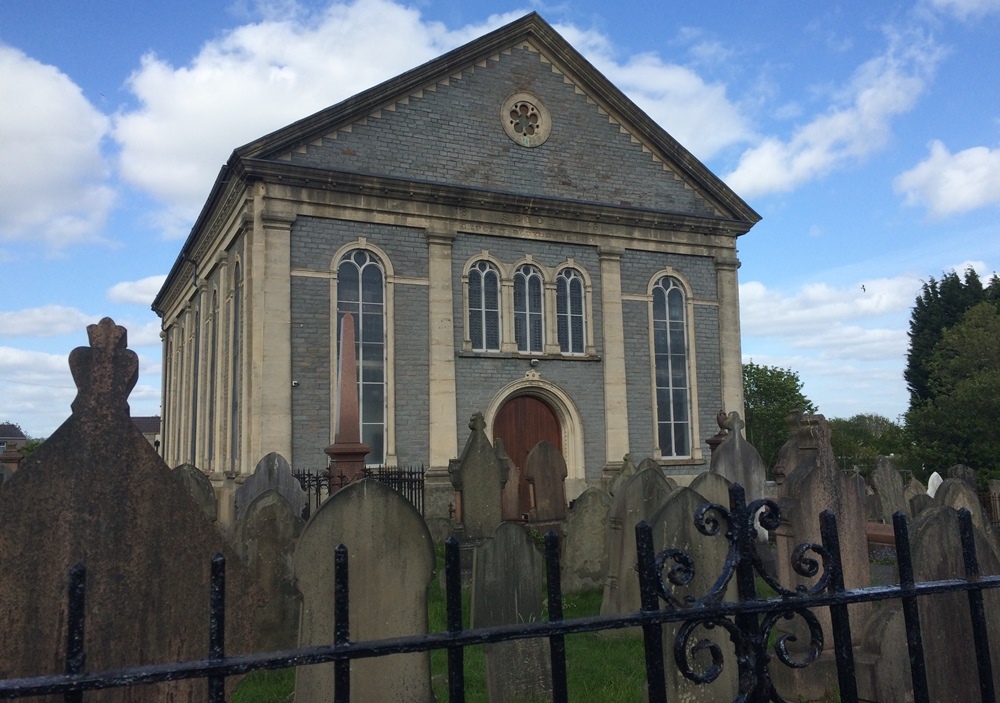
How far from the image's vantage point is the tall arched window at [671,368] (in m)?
19.0

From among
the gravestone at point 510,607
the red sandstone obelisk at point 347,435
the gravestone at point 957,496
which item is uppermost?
the red sandstone obelisk at point 347,435

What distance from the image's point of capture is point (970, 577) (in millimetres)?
2736

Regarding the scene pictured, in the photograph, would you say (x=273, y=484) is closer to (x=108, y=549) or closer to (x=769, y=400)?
(x=108, y=549)

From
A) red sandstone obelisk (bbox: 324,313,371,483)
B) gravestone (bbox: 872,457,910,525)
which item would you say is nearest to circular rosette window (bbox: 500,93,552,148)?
red sandstone obelisk (bbox: 324,313,371,483)

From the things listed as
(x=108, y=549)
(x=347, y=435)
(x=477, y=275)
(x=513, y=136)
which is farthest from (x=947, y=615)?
(x=513, y=136)

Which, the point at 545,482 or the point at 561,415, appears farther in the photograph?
the point at 561,415

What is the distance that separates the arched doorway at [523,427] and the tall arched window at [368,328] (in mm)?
2782

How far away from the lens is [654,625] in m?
2.29

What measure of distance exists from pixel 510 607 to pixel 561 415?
11746 mm

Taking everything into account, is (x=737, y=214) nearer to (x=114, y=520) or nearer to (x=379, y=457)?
(x=379, y=457)

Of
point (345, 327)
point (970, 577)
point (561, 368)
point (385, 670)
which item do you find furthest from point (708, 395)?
point (970, 577)

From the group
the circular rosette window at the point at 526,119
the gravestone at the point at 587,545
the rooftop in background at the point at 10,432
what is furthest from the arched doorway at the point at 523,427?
the rooftop in background at the point at 10,432

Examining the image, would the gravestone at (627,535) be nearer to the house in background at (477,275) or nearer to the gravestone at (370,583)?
the gravestone at (370,583)

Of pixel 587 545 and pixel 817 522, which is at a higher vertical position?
pixel 817 522
